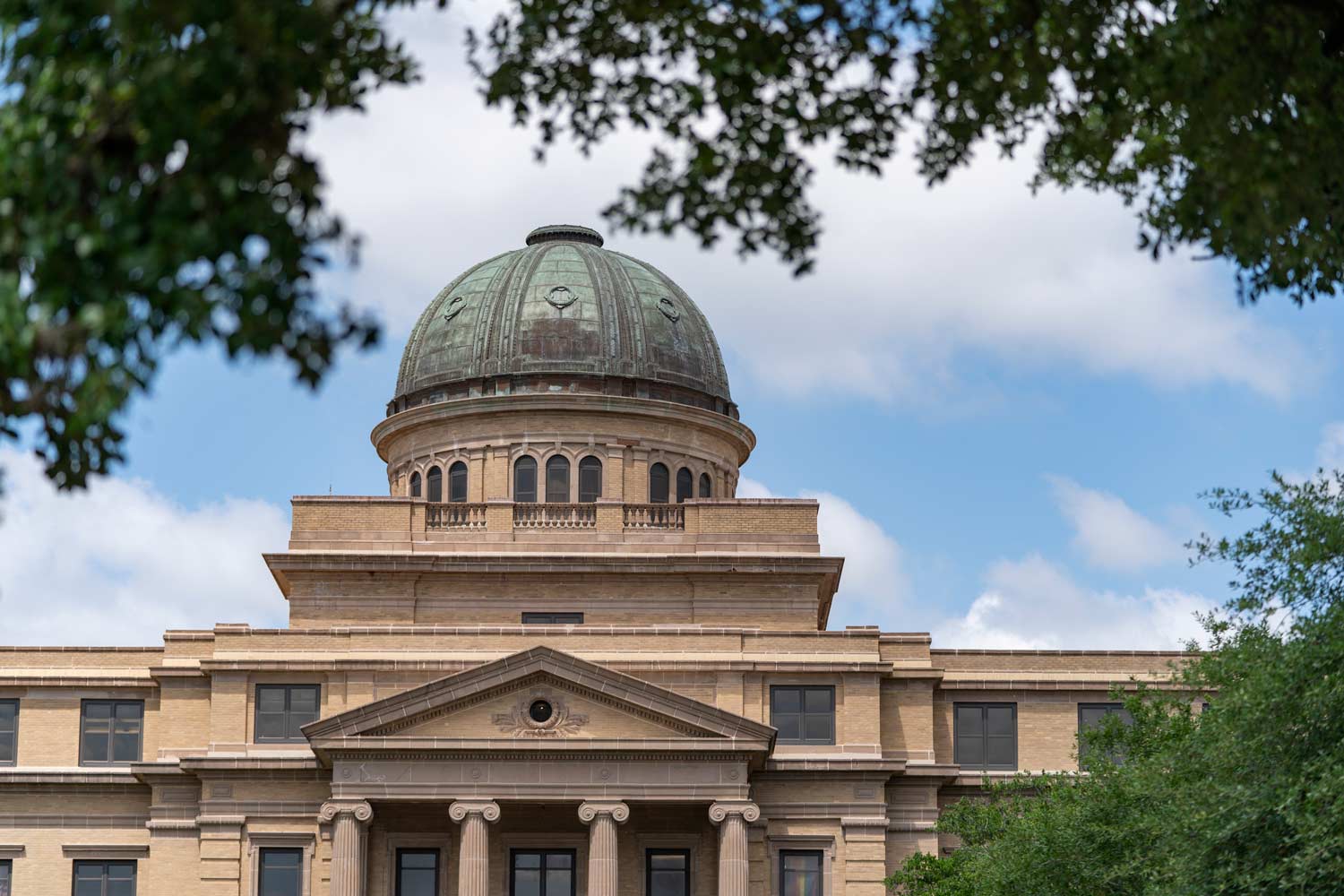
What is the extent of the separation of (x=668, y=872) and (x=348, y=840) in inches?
320

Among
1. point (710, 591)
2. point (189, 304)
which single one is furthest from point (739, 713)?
point (189, 304)

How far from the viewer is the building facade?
54.8 m

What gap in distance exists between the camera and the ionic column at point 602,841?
54250mm

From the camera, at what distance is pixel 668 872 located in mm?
57000

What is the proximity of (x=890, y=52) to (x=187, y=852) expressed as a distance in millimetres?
43467

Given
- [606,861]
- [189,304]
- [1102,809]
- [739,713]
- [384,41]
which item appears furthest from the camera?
[739,713]

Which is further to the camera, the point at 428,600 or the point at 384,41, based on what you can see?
the point at 428,600

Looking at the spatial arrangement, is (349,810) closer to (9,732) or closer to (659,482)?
(9,732)

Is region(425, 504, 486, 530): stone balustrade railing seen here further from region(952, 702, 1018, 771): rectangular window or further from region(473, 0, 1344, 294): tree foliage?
region(473, 0, 1344, 294): tree foliage

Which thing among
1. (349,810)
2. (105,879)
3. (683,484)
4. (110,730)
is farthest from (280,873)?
(683,484)

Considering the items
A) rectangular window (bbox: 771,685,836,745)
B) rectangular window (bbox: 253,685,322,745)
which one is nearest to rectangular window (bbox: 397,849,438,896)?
rectangular window (bbox: 253,685,322,745)

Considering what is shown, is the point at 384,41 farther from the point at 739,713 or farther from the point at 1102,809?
the point at 739,713

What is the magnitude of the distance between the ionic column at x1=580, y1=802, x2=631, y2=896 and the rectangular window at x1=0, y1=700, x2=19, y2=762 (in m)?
15.9

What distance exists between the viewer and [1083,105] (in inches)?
746
